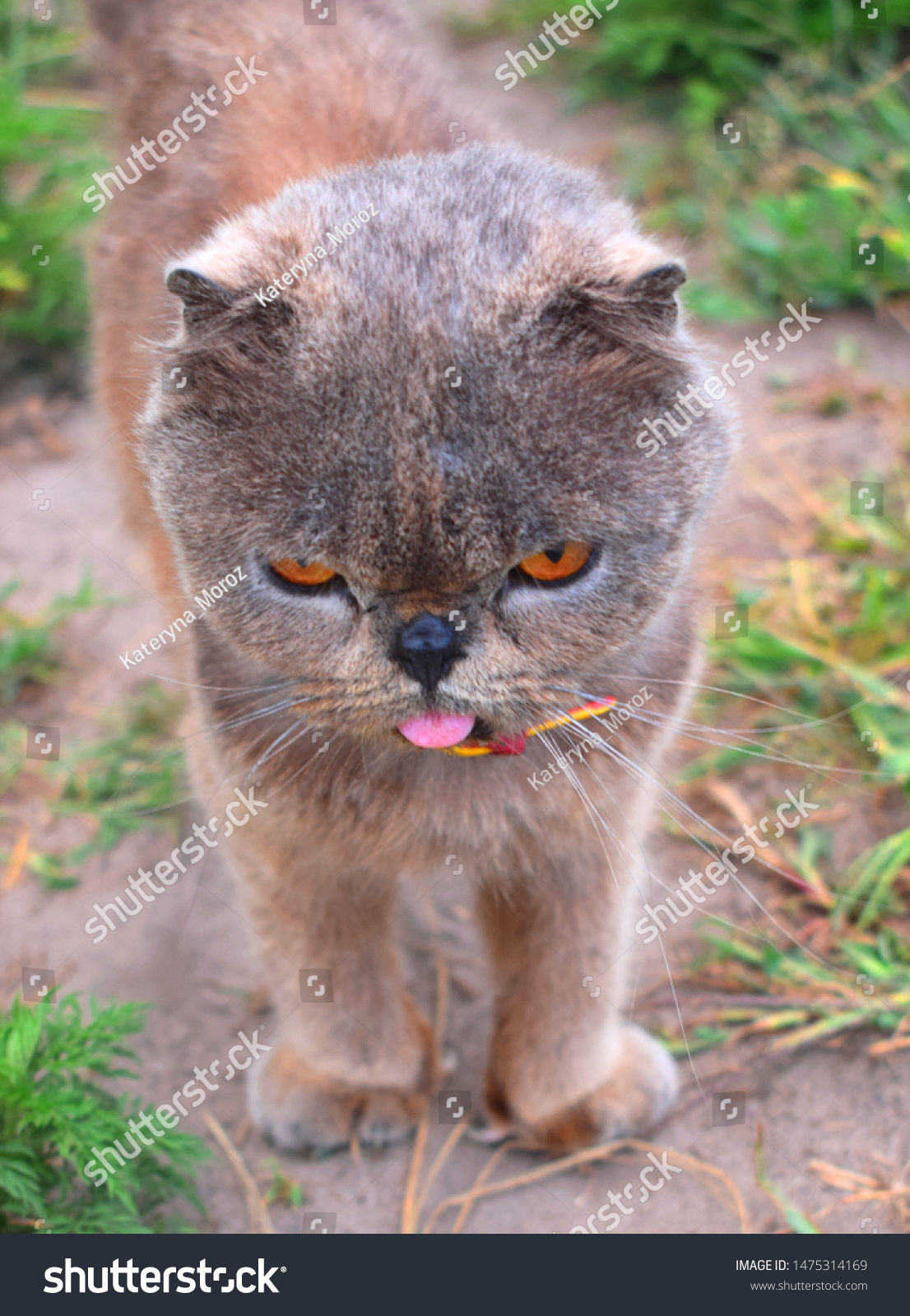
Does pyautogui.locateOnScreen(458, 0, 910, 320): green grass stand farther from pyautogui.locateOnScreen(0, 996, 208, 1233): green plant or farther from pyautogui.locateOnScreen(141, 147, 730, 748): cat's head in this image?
pyautogui.locateOnScreen(0, 996, 208, 1233): green plant

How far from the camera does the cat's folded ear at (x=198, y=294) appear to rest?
59.6 inches

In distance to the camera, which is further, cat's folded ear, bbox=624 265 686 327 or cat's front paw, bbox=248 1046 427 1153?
cat's front paw, bbox=248 1046 427 1153

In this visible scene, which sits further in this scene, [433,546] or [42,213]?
[42,213]

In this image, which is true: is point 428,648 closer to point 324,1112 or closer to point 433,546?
point 433,546

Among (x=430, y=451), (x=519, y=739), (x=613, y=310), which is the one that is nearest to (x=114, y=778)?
(x=519, y=739)

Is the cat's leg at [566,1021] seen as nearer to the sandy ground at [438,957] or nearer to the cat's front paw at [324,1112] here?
the sandy ground at [438,957]

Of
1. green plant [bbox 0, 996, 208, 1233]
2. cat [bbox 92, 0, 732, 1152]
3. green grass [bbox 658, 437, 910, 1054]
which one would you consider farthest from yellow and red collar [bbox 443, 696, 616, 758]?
green plant [bbox 0, 996, 208, 1233]

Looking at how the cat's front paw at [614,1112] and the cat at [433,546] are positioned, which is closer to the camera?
the cat at [433,546]

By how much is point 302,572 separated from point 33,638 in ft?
6.75

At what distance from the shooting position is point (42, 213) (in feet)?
13.8

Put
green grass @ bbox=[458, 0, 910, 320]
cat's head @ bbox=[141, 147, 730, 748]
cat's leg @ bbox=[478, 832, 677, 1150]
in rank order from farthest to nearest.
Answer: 1. green grass @ bbox=[458, 0, 910, 320]
2. cat's leg @ bbox=[478, 832, 677, 1150]
3. cat's head @ bbox=[141, 147, 730, 748]

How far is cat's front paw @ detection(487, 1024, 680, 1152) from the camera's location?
7.70ft

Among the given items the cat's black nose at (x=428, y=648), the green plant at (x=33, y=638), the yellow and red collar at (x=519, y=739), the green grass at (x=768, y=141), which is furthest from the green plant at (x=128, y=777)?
the green grass at (x=768, y=141)
